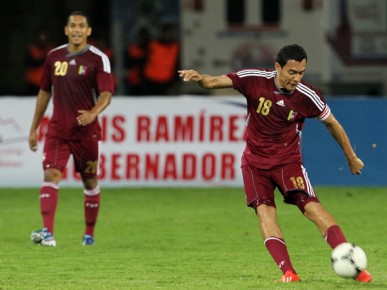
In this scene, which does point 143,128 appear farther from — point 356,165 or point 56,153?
point 356,165

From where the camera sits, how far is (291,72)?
1017 cm

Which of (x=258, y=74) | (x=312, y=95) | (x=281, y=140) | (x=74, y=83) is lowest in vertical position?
(x=74, y=83)

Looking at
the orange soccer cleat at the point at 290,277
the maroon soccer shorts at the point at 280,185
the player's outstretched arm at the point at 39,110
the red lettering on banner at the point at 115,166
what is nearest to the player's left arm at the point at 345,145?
the maroon soccer shorts at the point at 280,185

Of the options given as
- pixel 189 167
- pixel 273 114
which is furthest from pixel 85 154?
pixel 189 167

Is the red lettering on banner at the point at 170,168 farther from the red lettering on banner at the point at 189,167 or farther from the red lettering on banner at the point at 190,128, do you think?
the red lettering on banner at the point at 190,128

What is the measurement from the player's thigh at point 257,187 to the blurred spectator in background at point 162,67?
13.8m

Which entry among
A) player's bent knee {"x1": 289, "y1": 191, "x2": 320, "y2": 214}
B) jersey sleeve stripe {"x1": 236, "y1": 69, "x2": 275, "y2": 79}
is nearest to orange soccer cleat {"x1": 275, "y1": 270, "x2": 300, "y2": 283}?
player's bent knee {"x1": 289, "y1": 191, "x2": 320, "y2": 214}

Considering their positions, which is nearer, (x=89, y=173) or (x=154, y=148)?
(x=89, y=173)

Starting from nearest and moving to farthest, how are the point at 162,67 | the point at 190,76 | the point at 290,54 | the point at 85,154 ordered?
the point at 190,76 < the point at 290,54 < the point at 85,154 < the point at 162,67

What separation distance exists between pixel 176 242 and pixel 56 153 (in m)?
1.42

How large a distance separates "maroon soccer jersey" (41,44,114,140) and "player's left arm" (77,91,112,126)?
13 cm

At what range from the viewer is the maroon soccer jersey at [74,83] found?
13.5 meters

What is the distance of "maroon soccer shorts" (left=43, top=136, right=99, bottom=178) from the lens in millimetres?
13539

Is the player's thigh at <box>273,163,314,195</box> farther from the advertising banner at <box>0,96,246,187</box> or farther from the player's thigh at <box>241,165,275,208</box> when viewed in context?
the advertising banner at <box>0,96,246,187</box>
